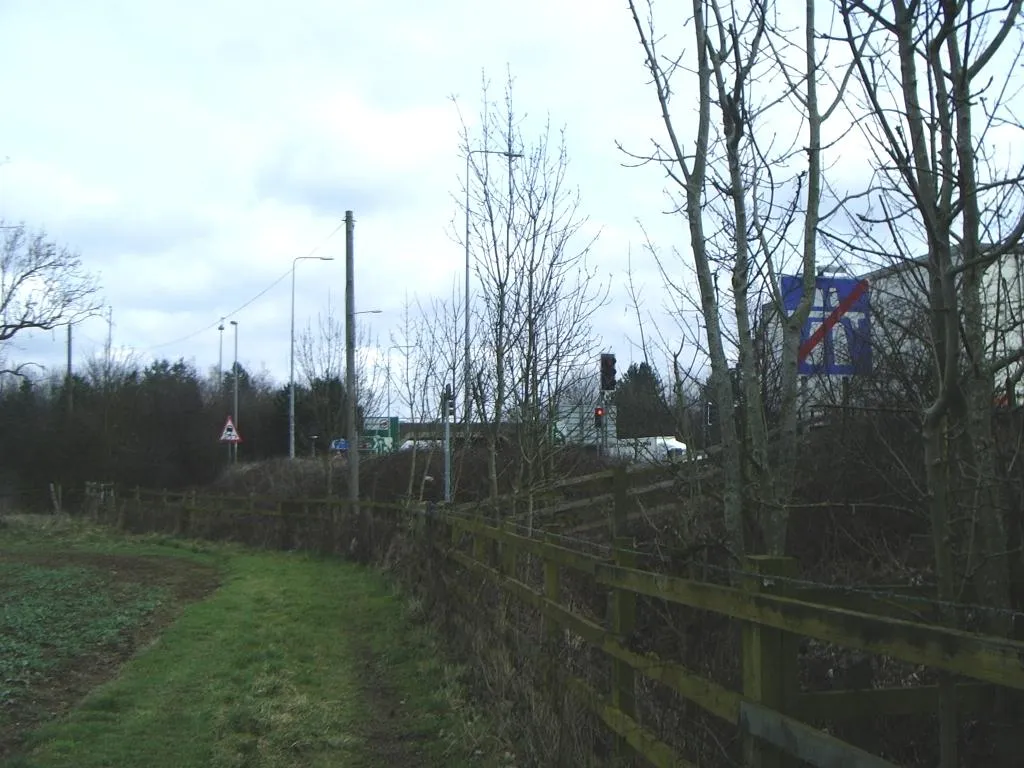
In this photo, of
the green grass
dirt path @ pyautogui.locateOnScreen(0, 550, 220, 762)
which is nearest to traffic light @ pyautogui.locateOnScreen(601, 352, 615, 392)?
dirt path @ pyautogui.locateOnScreen(0, 550, 220, 762)

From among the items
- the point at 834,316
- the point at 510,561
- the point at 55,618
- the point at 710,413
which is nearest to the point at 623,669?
the point at 834,316

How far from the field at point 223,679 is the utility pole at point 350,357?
22.9 feet

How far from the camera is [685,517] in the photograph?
6.00 m

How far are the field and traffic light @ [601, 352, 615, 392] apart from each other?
3.80m

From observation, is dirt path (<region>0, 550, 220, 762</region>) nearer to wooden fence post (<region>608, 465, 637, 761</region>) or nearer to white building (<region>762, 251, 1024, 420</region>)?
wooden fence post (<region>608, 465, 637, 761</region>)

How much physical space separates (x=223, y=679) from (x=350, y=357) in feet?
48.4

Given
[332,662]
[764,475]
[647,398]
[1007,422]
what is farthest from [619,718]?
[332,662]

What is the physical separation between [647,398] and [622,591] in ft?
11.7

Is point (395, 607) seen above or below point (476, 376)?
below

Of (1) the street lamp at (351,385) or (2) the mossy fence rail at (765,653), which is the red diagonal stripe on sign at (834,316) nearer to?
(2) the mossy fence rail at (765,653)

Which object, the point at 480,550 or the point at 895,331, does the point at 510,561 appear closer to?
the point at 480,550

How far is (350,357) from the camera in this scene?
22484 mm

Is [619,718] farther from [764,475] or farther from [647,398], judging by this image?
[647,398]

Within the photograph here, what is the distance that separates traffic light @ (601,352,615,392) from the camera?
1221cm
